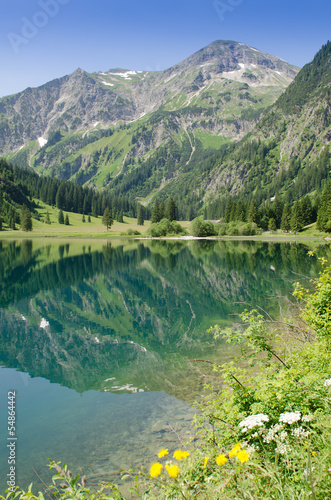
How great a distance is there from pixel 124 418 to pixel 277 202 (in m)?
166

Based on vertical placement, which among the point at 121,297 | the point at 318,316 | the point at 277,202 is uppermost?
the point at 277,202

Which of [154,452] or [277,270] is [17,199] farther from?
[154,452]

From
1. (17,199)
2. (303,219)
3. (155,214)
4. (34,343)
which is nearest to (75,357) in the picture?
(34,343)

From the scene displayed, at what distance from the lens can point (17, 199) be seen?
19750 centimetres

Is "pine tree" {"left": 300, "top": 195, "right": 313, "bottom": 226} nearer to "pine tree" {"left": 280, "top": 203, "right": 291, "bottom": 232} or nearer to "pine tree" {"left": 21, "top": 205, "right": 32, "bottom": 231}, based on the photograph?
"pine tree" {"left": 280, "top": 203, "right": 291, "bottom": 232}

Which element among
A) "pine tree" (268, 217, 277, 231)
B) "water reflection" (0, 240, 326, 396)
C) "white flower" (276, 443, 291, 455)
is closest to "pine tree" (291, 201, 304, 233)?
"pine tree" (268, 217, 277, 231)

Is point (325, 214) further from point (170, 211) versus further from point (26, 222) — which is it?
point (26, 222)

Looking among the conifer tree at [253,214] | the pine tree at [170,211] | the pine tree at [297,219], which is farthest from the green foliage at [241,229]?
the pine tree at [170,211]

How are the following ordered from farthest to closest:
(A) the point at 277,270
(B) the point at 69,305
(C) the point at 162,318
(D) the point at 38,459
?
(A) the point at 277,270 < (B) the point at 69,305 < (C) the point at 162,318 < (D) the point at 38,459

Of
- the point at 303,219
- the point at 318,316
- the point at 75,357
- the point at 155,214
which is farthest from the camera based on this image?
the point at 155,214

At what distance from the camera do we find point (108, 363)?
61.9 ft

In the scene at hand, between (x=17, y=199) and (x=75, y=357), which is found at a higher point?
(x=17, y=199)

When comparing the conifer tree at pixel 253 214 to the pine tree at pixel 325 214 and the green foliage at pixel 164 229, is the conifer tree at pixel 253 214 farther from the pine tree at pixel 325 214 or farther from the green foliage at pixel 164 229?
the pine tree at pixel 325 214

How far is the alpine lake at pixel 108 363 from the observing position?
1073 centimetres
